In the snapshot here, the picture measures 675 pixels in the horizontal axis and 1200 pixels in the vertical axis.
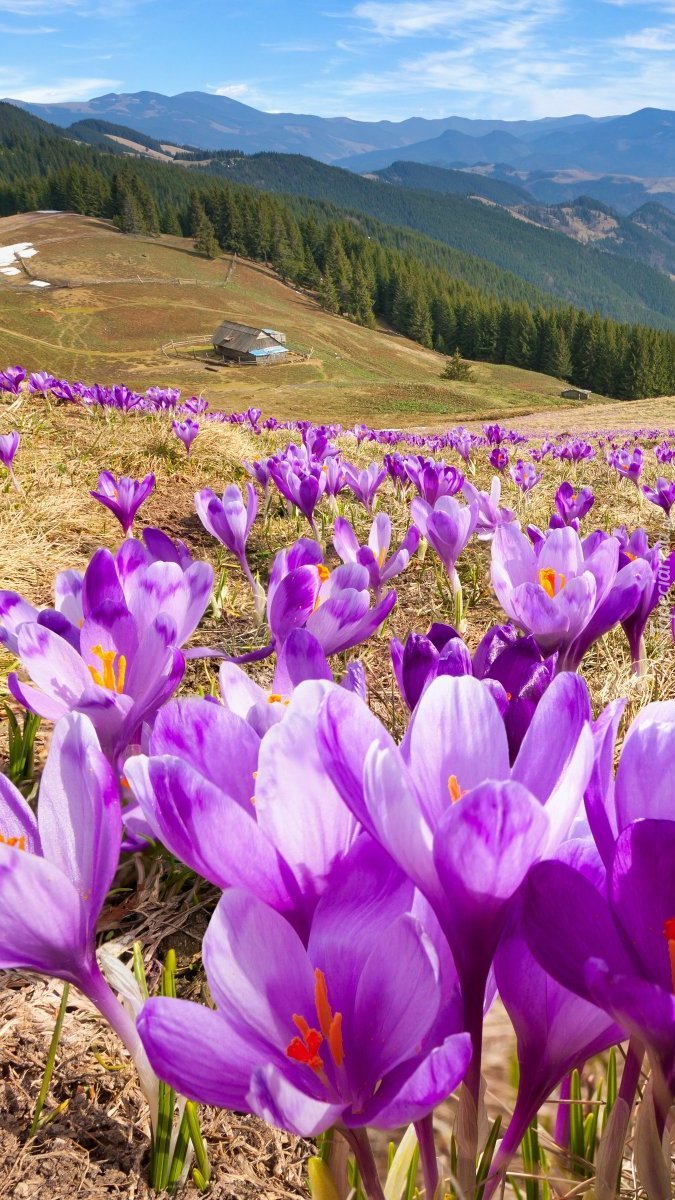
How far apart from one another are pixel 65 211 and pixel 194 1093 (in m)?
122

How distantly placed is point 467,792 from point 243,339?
7034 cm

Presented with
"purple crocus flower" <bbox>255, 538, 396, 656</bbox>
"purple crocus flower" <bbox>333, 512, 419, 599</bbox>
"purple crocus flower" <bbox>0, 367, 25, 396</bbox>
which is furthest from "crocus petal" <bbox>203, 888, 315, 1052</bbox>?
"purple crocus flower" <bbox>0, 367, 25, 396</bbox>

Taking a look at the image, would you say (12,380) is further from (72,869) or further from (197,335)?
(197,335)

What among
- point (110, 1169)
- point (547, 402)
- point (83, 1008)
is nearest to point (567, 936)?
point (110, 1169)

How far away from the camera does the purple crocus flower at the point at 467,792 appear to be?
534 mm

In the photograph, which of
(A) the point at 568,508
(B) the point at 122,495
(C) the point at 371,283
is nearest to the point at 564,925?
(B) the point at 122,495

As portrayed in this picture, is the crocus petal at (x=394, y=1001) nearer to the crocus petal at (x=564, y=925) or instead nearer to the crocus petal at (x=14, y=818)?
the crocus petal at (x=564, y=925)

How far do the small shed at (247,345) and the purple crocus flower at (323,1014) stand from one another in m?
68.2

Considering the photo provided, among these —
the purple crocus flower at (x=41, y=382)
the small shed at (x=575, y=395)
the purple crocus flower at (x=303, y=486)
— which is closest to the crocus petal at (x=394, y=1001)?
the purple crocus flower at (x=303, y=486)

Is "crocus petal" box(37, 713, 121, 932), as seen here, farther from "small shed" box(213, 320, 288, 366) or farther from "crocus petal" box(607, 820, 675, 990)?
"small shed" box(213, 320, 288, 366)

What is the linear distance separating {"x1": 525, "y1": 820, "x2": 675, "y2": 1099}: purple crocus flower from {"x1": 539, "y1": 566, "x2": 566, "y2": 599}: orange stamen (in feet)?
3.79

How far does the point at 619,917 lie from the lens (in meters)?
0.55

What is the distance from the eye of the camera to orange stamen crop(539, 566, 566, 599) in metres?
1.67

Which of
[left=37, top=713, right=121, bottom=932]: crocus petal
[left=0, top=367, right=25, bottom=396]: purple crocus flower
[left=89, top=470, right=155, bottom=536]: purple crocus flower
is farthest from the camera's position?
[left=0, top=367, right=25, bottom=396]: purple crocus flower
